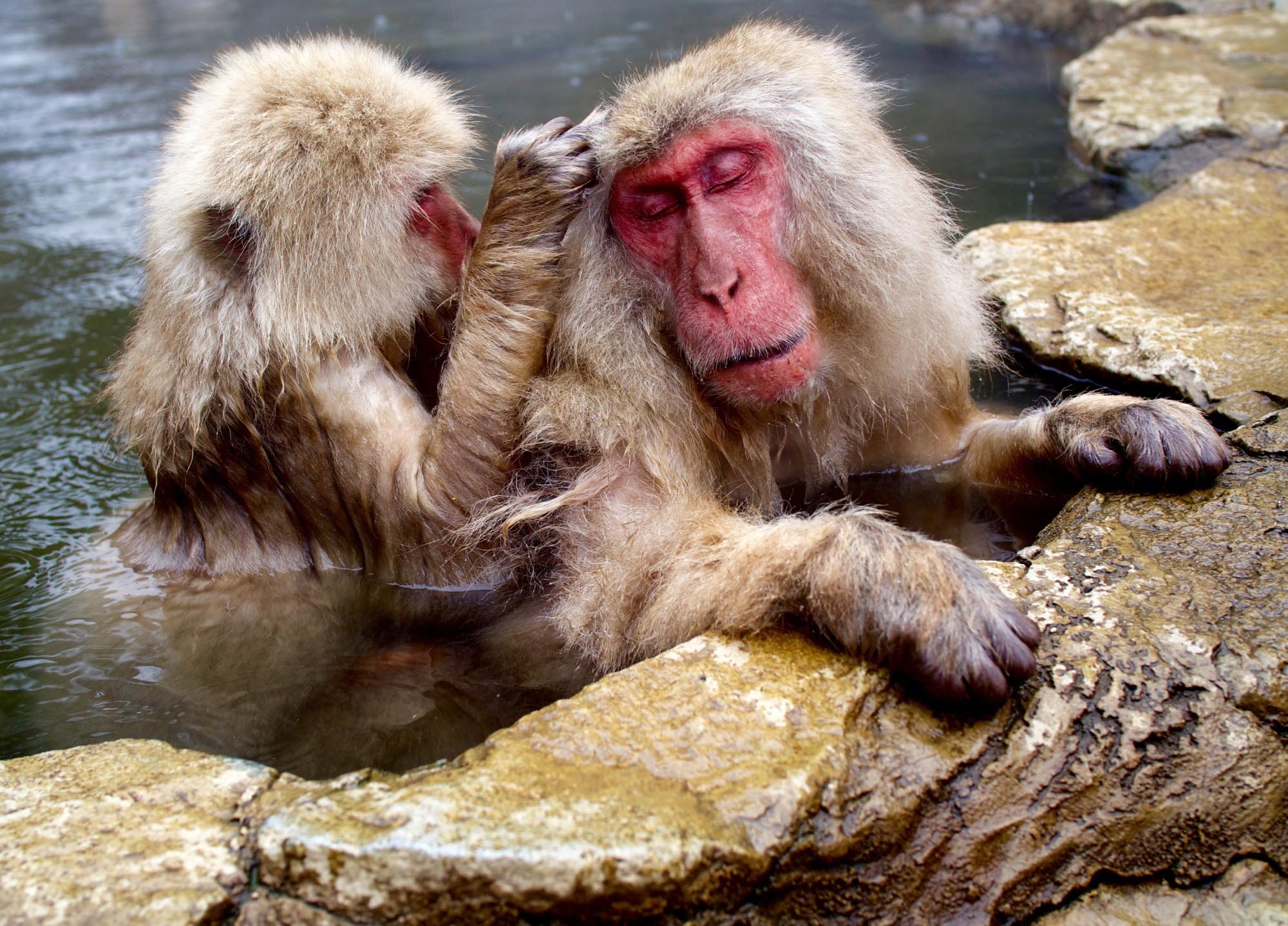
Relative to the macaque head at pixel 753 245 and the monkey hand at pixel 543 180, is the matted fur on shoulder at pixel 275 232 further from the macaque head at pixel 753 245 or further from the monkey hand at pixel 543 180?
the macaque head at pixel 753 245

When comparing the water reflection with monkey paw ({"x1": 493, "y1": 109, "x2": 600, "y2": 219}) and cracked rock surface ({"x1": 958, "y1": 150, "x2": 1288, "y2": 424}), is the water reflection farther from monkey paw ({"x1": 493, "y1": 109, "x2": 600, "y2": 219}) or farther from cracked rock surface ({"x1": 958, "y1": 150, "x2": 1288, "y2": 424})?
cracked rock surface ({"x1": 958, "y1": 150, "x2": 1288, "y2": 424})

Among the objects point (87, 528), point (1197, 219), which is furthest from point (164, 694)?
point (1197, 219)

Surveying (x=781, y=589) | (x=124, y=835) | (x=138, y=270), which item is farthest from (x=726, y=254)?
(x=138, y=270)

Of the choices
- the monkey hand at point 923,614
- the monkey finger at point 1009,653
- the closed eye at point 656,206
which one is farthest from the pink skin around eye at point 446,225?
the monkey finger at point 1009,653

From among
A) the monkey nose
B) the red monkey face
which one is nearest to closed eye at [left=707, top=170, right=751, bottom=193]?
the red monkey face

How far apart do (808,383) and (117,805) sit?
1.92 meters

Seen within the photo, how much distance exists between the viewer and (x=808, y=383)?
10.1ft

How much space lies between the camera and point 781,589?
257cm

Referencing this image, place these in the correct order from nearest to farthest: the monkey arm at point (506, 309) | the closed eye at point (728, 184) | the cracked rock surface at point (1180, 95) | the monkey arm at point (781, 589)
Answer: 1. the monkey arm at point (781, 589)
2. the closed eye at point (728, 184)
3. the monkey arm at point (506, 309)
4. the cracked rock surface at point (1180, 95)

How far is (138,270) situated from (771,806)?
566 cm

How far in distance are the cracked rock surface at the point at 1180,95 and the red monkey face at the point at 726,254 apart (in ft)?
13.0

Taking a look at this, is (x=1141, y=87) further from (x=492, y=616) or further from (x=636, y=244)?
(x=492, y=616)

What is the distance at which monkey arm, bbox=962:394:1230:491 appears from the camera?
3.01 m

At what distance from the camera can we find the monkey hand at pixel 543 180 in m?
3.17
